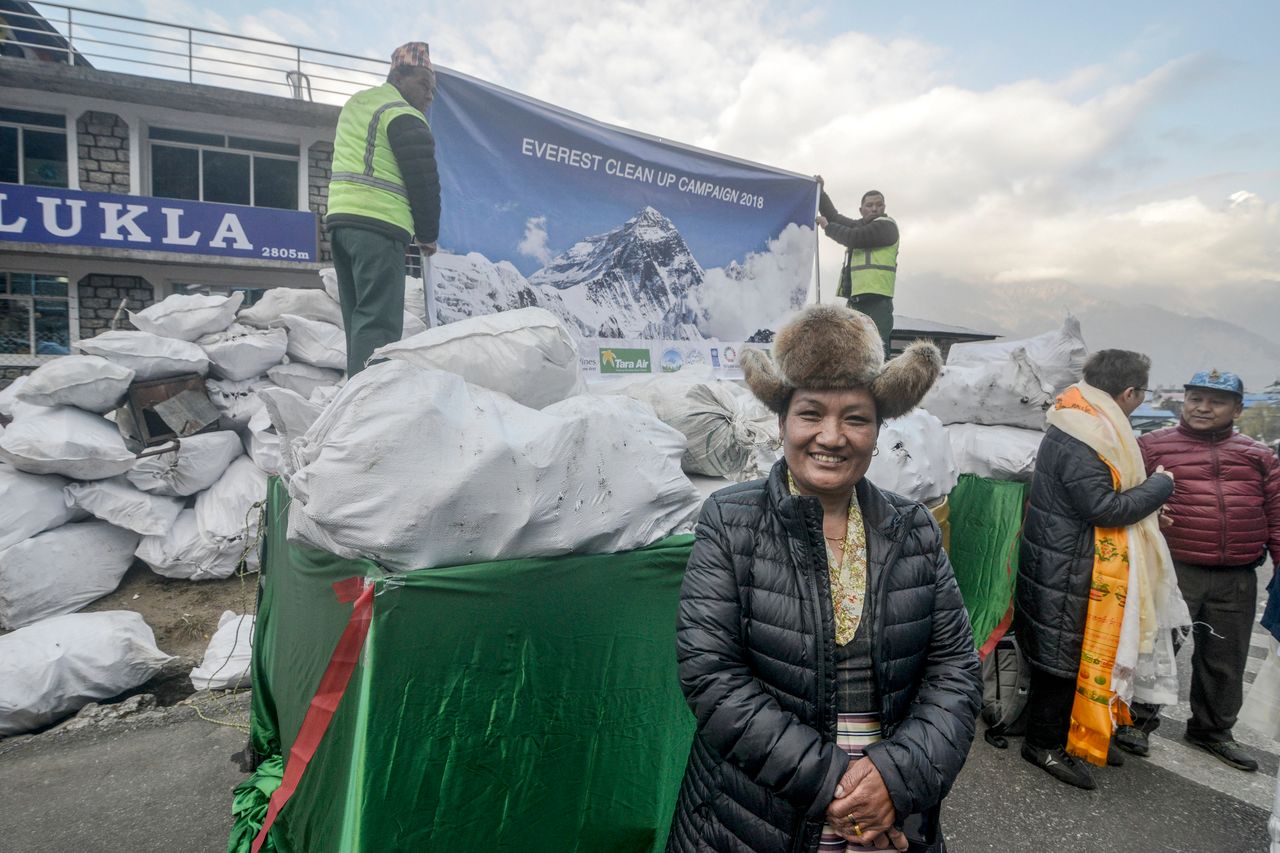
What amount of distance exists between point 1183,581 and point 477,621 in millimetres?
3223

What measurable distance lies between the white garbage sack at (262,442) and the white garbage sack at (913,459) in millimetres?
3522

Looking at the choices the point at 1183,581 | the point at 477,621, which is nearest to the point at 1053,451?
the point at 1183,581

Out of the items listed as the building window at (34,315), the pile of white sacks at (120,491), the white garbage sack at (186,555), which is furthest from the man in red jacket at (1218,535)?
the building window at (34,315)

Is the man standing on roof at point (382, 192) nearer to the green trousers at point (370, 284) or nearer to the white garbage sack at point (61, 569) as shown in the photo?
the green trousers at point (370, 284)

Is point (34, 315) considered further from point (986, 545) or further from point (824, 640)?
point (824, 640)

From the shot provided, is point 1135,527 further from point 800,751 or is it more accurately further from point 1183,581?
point 800,751

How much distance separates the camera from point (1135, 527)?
8.60ft

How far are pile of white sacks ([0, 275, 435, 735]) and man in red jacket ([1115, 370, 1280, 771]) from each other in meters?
3.93

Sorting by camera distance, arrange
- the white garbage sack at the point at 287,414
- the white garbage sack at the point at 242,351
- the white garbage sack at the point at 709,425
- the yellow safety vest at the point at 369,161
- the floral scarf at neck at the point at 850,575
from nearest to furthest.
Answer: the floral scarf at neck at the point at 850,575 → the white garbage sack at the point at 287,414 → the white garbage sack at the point at 709,425 → the yellow safety vest at the point at 369,161 → the white garbage sack at the point at 242,351

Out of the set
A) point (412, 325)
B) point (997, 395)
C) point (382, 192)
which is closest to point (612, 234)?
point (382, 192)

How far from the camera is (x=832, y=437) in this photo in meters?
1.29

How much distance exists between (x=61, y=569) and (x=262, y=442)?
1224 millimetres

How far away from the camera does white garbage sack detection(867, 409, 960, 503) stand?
264cm

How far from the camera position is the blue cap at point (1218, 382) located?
9.22 ft
